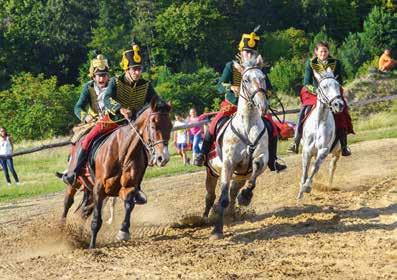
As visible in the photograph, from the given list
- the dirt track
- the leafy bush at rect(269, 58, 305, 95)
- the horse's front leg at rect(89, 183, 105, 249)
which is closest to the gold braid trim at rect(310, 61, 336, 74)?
the dirt track

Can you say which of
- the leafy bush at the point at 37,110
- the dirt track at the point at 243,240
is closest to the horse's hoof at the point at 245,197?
the dirt track at the point at 243,240

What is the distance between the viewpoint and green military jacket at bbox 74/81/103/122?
13.4 meters

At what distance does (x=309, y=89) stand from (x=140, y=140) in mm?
4423

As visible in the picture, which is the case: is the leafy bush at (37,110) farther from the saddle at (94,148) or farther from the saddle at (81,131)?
the saddle at (94,148)

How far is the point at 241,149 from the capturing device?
476 inches

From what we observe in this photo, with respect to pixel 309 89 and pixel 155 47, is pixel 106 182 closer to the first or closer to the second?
pixel 309 89

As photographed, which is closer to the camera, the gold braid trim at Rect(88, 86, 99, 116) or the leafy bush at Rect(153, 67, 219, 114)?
the gold braid trim at Rect(88, 86, 99, 116)

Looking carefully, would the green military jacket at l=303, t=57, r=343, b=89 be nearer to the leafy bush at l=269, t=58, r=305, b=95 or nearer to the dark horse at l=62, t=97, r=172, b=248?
the dark horse at l=62, t=97, r=172, b=248

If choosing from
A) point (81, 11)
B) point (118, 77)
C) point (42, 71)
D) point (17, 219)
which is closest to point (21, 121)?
point (42, 71)

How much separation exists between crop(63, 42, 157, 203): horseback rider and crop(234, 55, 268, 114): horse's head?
1417 millimetres

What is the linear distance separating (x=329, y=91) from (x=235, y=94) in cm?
186

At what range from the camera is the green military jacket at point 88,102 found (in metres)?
13.4

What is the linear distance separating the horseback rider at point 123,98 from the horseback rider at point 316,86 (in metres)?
3.71

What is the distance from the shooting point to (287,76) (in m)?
66.3
